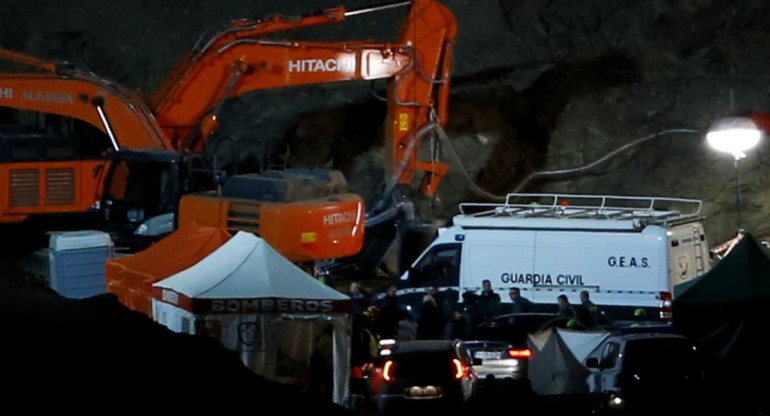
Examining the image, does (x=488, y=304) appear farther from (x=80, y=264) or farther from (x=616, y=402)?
(x=80, y=264)

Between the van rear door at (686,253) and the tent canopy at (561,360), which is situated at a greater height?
the van rear door at (686,253)

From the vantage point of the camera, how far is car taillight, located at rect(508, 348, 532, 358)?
21.5 meters

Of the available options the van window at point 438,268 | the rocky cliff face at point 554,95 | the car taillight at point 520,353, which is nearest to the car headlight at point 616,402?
the car taillight at point 520,353

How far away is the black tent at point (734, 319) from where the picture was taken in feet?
67.9

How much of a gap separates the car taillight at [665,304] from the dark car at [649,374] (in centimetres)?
328

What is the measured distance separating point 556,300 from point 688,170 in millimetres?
8971

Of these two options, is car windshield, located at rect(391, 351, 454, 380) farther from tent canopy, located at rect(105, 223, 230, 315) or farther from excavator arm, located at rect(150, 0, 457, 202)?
excavator arm, located at rect(150, 0, 457, 202)

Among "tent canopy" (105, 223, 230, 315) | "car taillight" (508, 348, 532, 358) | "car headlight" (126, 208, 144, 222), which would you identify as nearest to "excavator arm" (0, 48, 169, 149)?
"car headlight" (126, 208, 144, 222)

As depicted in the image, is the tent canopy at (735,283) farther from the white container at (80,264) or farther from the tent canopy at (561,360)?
the white container at (80,264)

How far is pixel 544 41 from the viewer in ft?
121

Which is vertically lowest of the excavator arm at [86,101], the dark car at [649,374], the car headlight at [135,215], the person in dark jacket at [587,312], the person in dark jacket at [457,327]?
the dark car at [649,374]

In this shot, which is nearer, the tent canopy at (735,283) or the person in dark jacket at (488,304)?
the tent canopy at (735,283)

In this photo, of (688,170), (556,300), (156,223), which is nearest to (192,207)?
(156,223)

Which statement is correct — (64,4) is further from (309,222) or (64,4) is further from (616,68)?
(309,222)
